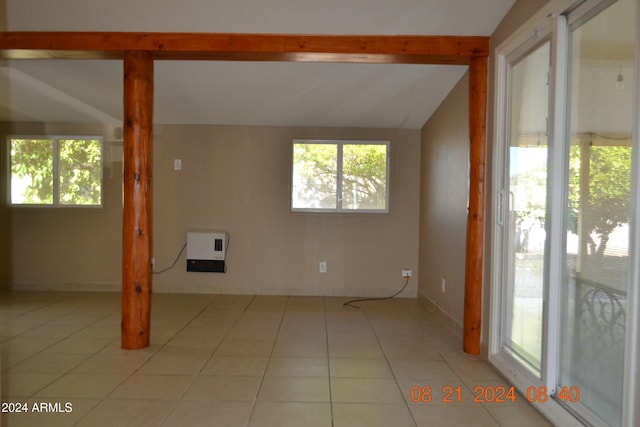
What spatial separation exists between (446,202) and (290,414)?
8.91 feet

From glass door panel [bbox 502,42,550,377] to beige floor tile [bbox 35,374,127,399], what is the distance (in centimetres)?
245

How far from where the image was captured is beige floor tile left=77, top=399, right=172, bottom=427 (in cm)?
226

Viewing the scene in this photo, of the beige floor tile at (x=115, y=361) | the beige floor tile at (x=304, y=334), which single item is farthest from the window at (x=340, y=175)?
the beige floor tile at (x=115, y=361)

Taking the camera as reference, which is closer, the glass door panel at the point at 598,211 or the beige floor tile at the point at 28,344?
the glass door panel at the point at 598,211

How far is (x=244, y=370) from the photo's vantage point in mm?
3018

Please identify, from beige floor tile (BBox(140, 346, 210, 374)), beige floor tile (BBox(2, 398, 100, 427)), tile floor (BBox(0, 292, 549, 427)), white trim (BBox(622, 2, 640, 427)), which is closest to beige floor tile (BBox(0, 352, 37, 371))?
tile floor (BBox(0, 292, 549, 427))

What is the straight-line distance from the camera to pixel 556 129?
2.39m

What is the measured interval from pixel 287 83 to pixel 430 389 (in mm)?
2939

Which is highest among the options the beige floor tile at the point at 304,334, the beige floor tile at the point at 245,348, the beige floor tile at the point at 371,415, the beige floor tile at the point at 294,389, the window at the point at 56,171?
the window at the point at 56,171

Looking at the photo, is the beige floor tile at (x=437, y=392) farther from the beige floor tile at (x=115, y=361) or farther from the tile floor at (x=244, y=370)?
the beige floor tile at (x=115, y=361)

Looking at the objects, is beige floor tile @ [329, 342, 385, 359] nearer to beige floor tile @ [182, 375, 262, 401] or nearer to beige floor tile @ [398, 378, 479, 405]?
beige floor tile @ [398, 378, 479, 405]

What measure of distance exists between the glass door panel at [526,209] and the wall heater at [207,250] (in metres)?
3.35

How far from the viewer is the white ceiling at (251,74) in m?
3.15

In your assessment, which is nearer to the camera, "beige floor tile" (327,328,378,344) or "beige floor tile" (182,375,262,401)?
"beige floor tile" (182,375,262,401)
